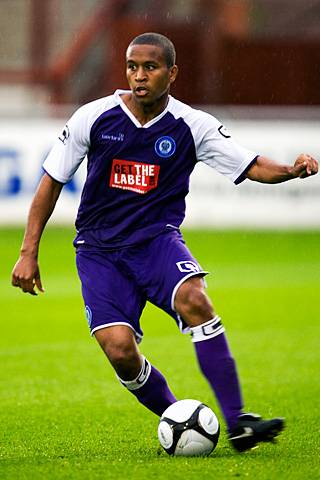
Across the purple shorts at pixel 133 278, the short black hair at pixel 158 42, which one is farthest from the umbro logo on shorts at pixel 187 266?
the short black hair at pixel 158 42

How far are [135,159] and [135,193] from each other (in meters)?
0.18

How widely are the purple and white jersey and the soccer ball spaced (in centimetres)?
92

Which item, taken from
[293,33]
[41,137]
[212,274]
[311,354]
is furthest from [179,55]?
[311,354]

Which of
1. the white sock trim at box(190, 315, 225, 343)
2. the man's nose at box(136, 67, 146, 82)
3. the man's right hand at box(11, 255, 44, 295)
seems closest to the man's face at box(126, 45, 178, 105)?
the man's nose at box(136, 67, 146, 82)

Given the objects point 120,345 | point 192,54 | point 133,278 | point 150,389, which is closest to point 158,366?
point 150,389

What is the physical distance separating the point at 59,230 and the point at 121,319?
1375 cm

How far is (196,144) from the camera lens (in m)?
5.98

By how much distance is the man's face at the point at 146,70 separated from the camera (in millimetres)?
5750

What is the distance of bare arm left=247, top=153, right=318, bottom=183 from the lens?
5624 mm

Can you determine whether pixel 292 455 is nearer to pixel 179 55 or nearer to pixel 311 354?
pixel 311 354

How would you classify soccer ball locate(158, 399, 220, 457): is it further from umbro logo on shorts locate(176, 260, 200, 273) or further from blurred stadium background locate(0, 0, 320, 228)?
blurred stadium background locate(0, 0, 320, 228)

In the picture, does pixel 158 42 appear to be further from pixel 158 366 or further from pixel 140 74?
pixel 158 366

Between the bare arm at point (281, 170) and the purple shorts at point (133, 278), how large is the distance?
53cm

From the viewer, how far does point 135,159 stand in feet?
19.4
